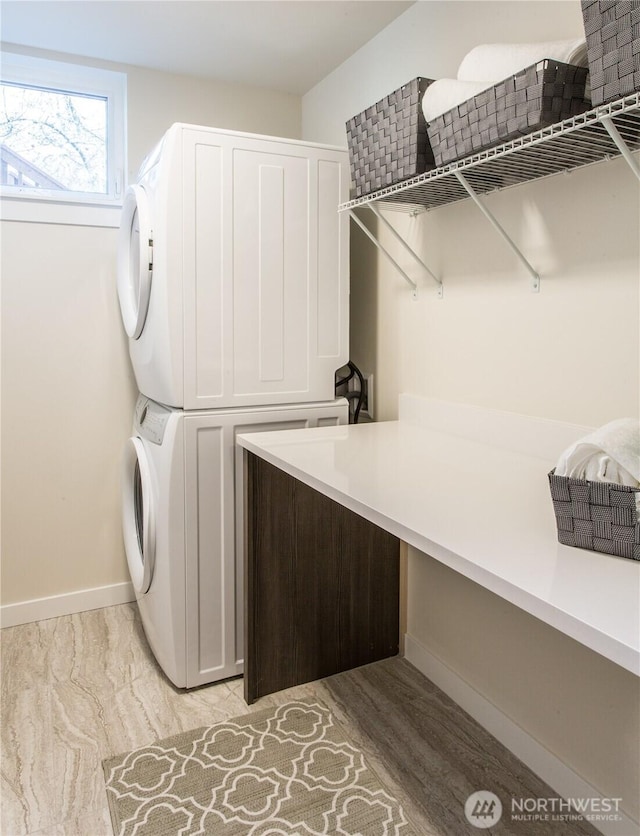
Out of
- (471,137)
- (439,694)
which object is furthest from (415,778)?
(471,137)

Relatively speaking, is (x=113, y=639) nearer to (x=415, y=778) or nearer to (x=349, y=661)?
(x=349, y=661)

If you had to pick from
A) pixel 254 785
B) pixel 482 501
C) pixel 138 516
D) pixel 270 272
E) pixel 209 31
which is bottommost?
pixel 254 785

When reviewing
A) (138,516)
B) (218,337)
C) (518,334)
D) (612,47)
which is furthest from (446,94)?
(138,516)

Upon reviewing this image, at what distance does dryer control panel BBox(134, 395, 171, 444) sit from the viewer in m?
2.02

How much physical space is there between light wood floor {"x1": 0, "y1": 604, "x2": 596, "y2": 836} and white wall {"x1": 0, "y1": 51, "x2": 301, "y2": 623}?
30 centimetres

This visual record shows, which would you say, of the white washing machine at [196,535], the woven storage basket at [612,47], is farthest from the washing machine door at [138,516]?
the woven storage basket at [612,47]

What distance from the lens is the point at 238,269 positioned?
1.99 meters

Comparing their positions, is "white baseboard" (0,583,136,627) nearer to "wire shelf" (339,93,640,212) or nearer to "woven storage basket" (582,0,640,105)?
"wire shelf" (339,93,640,212)

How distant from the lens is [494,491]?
1.30 metres

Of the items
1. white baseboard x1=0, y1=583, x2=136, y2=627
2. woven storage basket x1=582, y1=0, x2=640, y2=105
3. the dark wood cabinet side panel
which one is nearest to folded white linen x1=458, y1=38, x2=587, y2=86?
woven storage basket x1=582, y1=0, x2=640, y2=105

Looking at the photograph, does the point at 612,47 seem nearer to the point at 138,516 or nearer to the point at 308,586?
the point at 308,586

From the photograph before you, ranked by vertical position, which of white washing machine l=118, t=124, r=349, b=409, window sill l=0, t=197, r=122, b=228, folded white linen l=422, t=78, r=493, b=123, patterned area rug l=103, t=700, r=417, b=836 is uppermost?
folded white linen l=422, t=78, r=493, b=123

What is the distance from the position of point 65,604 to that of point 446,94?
2366 mm

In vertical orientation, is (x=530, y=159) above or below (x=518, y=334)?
above
